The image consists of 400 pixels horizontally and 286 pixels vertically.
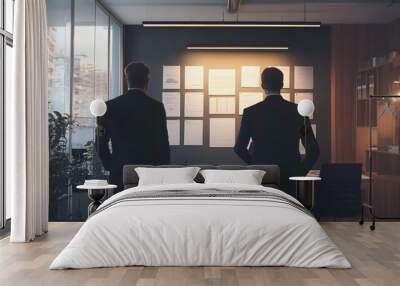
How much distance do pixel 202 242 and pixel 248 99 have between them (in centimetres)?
322

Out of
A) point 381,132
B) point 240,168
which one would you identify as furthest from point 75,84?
point 381,132

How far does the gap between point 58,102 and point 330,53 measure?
3488 mm

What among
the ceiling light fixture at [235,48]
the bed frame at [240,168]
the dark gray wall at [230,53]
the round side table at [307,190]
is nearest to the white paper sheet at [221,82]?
the dark gray wall at [230,53]

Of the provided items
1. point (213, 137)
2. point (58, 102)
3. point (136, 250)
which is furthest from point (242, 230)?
point (58, 102)

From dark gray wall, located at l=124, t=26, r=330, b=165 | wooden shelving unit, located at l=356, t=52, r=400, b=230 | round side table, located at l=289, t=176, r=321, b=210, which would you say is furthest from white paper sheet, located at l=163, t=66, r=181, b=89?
wooden shelving unit, located at l=356, t=52, r=400, b=230

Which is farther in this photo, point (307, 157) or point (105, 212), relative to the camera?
point (307, 157)

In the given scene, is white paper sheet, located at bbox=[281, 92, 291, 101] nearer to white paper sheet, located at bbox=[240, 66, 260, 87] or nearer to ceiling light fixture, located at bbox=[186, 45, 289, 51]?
white paper sheet, located at bbox=[240, 66, 260, 87]

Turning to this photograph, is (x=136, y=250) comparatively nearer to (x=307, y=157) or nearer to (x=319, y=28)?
(x=307, y=157)

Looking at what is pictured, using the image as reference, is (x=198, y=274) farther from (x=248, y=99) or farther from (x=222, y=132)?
(x=248, y=99)

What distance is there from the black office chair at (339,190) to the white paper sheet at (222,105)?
4.50 feet

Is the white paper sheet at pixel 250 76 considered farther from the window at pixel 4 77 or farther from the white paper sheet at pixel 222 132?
the window at pixel 4 77

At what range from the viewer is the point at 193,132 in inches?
312

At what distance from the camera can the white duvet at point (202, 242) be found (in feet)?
16.5

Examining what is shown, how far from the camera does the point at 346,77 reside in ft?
26.0
